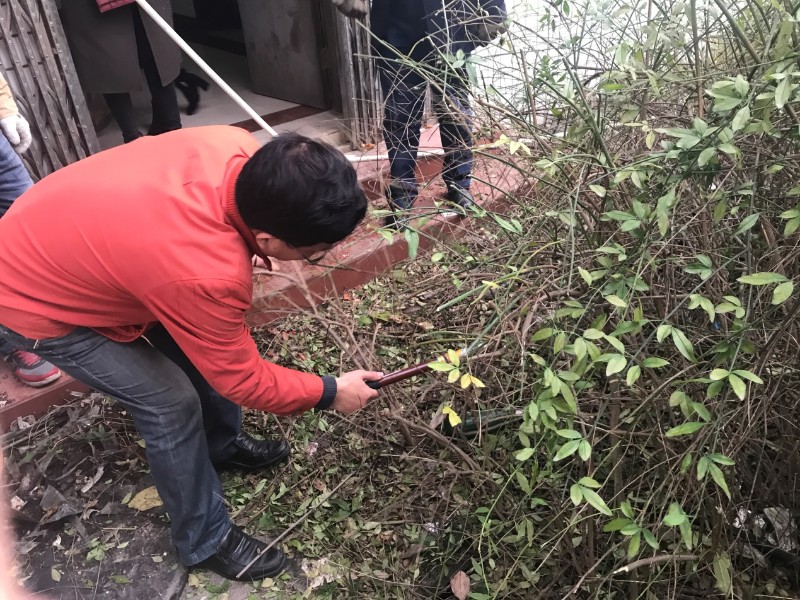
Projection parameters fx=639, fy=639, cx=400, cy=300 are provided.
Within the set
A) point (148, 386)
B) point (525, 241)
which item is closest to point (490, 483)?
point (525, 241)

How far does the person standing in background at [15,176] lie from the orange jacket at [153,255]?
3.49ft

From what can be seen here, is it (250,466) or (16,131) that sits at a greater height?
(16,131)

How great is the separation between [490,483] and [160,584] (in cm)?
122

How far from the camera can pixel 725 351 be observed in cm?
129

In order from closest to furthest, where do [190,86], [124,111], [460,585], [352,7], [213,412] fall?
1. [460,585]
2. [213,412]
3. [352,7]
4. [124,111]
5. [190,86]

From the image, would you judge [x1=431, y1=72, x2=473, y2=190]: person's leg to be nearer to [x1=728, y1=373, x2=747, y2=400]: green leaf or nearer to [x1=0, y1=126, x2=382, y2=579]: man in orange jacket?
[x1=0, y1=126, x2=382, y2=579]: man in orange jacket

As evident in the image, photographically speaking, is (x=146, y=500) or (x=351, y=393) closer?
(x=351, y=393)

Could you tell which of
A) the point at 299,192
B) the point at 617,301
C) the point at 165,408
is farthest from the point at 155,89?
the point at 617,301

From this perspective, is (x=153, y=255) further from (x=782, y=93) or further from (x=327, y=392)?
(x=782, y=93)

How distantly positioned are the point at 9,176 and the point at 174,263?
1651 mm

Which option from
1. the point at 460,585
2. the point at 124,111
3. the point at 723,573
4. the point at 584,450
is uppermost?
the point at 124,111

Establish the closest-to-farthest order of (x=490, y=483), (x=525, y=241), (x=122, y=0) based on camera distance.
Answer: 1. (x=525, y=241)
2. (x=490, y=483)
3. (x=122, y=0)

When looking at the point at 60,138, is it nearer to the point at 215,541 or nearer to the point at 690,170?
the point at 215,541

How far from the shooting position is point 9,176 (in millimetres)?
2701
